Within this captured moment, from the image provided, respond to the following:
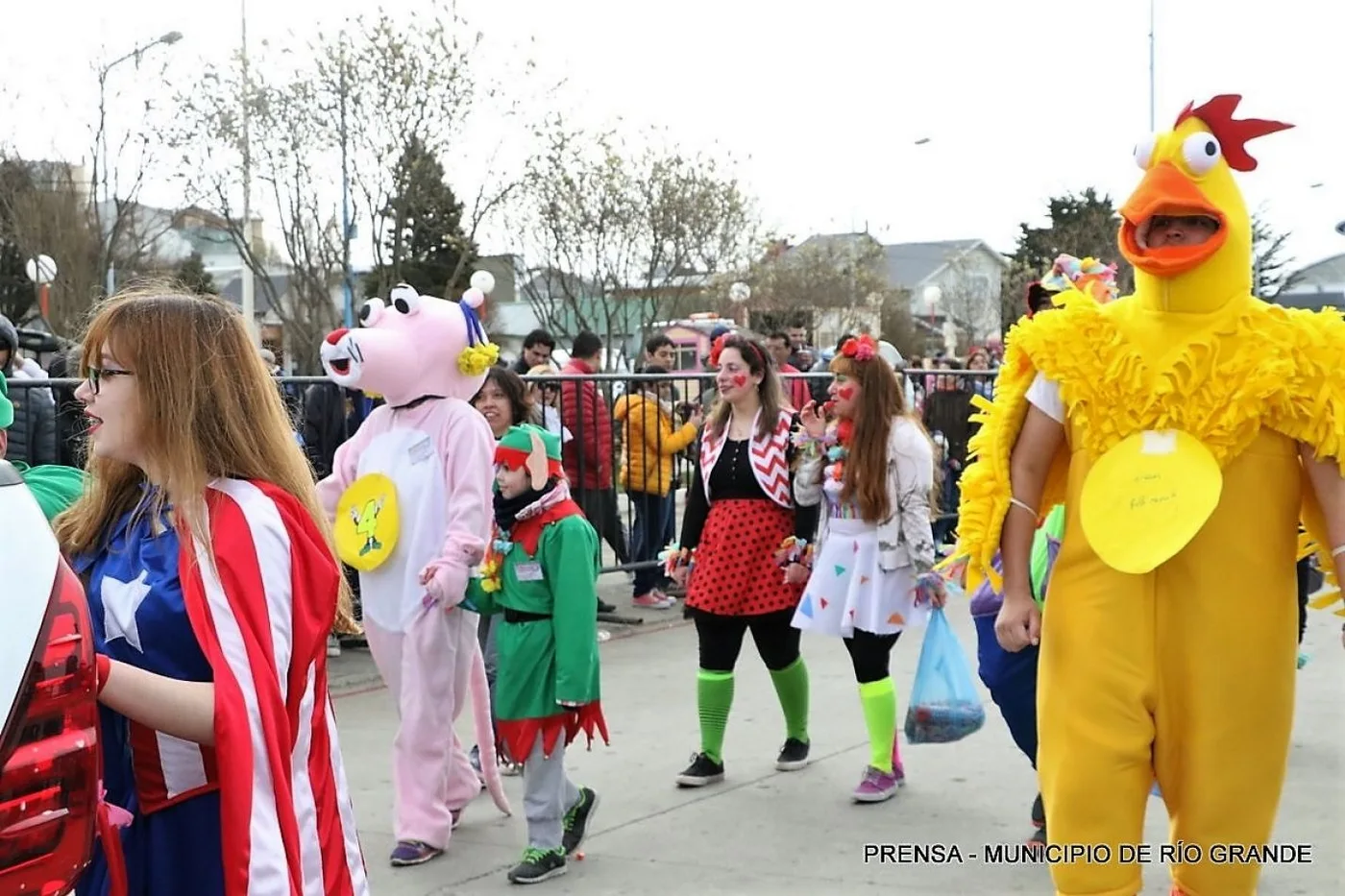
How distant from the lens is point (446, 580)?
17.6ft

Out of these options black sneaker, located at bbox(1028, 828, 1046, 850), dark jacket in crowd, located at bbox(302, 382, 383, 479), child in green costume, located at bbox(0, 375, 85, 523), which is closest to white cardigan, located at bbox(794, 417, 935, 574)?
black sneaker, located at bbox(1028, 828, 1046, 850)

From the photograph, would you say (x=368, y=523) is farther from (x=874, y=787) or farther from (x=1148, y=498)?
(x=1148, y=498)

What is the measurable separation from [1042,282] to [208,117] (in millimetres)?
18184

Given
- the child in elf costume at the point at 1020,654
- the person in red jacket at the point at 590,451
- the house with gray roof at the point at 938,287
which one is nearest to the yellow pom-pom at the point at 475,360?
the child in elf costume at the point at 1020,654

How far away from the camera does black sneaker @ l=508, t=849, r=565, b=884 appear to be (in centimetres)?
516

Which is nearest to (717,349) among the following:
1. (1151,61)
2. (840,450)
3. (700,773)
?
(840,450)

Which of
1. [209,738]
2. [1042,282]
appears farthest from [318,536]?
[1042,282]

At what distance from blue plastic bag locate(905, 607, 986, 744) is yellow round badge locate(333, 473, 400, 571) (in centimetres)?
193

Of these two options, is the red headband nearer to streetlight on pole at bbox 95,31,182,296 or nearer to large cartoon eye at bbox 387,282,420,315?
large cartoon eye at bbox 387,282,420,315

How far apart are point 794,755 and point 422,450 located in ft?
6.69

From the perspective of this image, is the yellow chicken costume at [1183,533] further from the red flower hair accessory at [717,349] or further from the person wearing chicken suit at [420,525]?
the red flower hair accessory at [717,349]

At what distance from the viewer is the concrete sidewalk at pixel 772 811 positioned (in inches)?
204

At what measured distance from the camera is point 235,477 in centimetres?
274

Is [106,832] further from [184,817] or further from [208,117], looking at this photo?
[208,117]
